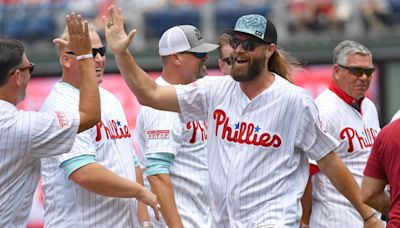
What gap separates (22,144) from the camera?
18.7 feet

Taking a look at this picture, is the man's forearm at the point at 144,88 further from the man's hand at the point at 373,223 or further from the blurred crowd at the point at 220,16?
the blurred crowd at the point at 220,16

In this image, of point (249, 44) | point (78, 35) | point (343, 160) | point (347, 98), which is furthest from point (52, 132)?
point (347, 98)

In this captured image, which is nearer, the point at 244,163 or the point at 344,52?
the point at 244,163

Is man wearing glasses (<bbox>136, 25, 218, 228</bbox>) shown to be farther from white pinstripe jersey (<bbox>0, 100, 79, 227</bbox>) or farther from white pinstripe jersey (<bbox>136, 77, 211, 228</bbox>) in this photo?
white pinstripe jersey (<bbox>0, 100, 79, 227</bbox>)

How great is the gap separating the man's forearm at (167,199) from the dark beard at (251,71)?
1.20m

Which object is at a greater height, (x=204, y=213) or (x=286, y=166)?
(x=286, y=166)

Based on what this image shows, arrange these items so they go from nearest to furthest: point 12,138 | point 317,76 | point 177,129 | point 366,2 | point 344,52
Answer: point 12,138, point 177,129, point 344,52, point 317,76, point 366,2

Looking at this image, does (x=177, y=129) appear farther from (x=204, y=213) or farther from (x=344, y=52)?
(x=344, y=52)

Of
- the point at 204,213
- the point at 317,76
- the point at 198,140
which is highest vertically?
the point at 198,140

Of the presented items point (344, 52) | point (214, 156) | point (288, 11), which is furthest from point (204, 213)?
point (288, 11)

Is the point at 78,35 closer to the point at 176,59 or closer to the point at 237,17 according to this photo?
the point at 176,59

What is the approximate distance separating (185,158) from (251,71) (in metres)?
1.36

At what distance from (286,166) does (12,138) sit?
183 centimetres

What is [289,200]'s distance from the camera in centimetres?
654
